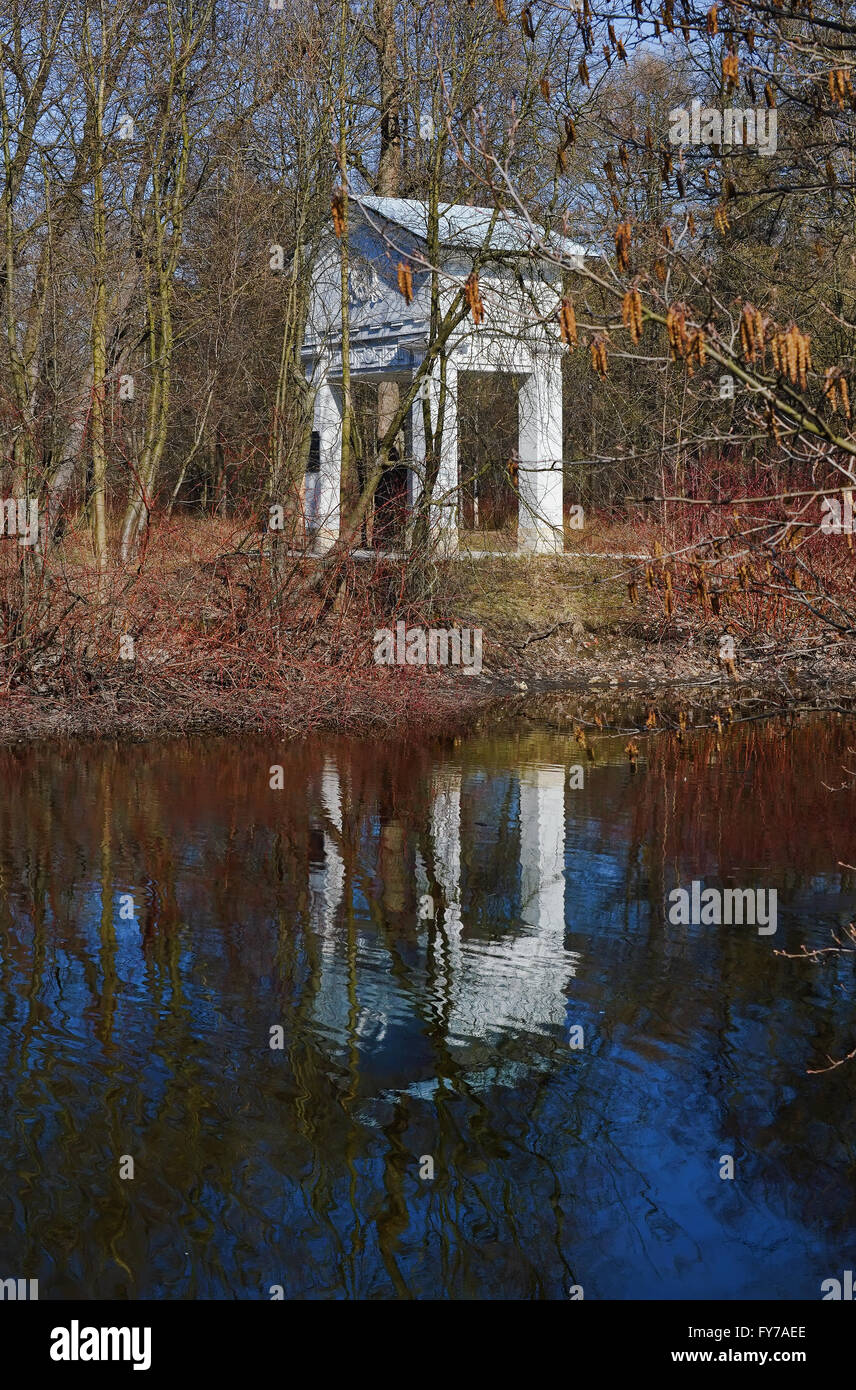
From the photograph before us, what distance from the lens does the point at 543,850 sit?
12117mm

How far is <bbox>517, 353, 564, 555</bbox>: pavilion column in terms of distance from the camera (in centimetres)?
2542

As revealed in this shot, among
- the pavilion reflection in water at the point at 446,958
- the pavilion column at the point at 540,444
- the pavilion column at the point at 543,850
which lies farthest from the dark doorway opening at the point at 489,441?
the pavilion reflection in water at the point at 446,958

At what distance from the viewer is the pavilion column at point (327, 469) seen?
20578 mm

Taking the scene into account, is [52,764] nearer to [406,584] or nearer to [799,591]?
[406,584]

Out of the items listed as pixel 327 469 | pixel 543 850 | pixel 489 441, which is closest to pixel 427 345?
pixel 327 469

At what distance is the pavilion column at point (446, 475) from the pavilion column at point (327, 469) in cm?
139

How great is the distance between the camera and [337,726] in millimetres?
18109

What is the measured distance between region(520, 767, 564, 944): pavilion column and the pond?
4 cm

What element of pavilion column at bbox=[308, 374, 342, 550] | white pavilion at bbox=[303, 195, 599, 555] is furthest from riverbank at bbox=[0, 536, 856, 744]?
white pavilion at bbox=[303, 195, 599, 555]

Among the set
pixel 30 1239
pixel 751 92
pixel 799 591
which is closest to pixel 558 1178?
pixel 30 1239

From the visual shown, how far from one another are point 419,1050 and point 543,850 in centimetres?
462

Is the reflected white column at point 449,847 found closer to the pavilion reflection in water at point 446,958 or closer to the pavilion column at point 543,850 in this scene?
the pavilion reflection in water at point 446,958

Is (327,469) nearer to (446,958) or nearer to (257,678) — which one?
(257,678)

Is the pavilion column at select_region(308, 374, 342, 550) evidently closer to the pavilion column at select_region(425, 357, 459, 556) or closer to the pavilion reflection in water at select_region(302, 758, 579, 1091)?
the pavilion column at select_region(425, 357, 459, 556)
